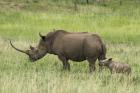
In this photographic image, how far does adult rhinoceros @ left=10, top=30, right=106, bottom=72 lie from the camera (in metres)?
14.0

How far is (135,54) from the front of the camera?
18.7m

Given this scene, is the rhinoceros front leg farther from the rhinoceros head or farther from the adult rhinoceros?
the rhinoceros head

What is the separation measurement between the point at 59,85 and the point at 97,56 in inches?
148

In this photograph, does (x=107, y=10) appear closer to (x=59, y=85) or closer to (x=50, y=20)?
(x=50, y=20)

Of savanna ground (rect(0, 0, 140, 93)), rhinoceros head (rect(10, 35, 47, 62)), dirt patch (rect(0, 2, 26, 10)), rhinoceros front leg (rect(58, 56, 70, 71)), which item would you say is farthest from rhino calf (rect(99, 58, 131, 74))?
dirt patch (rect(0, 2, 26, 10))

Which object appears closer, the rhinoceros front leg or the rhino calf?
the rhino calf

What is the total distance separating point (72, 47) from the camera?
1435cm

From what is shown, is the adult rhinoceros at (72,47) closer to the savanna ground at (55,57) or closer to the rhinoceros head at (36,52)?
the rhinoceros head at (36,52)

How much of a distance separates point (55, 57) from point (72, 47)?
3.10 m

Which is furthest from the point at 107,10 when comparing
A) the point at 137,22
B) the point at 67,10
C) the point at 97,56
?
the point at 97,56

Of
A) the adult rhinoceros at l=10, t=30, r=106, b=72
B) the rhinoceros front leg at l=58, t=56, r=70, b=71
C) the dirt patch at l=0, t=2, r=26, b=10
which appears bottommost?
the dirt patch at l=0, t=2, r=26, b=10

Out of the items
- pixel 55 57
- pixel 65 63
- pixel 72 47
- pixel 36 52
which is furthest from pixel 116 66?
pixel 55 57

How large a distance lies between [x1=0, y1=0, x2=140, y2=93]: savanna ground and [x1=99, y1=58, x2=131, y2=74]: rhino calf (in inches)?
9.4

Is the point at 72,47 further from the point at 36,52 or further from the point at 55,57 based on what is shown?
the point at 55,57
